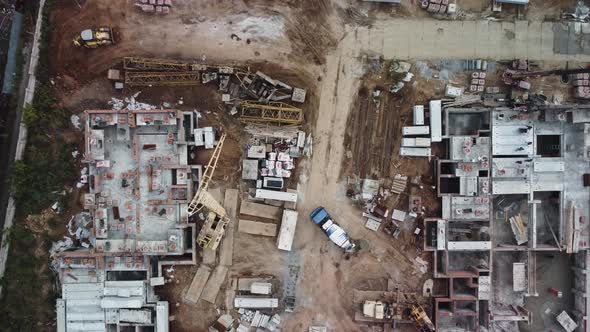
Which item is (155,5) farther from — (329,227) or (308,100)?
(329,227)

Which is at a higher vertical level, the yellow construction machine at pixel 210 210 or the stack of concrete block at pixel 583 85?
the stack of concrete block at pixel 583 85

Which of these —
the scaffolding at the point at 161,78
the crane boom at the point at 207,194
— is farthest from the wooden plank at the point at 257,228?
the scaffolding at the point at 161,78

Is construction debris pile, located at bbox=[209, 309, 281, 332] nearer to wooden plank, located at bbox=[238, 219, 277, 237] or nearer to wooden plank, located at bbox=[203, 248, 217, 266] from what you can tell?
wooden plank, located at bbox=[203, 248, 217, 266]

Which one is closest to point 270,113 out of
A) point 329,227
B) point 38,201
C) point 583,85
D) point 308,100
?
point 308,100

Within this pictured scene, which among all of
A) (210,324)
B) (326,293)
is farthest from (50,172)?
(326,293)

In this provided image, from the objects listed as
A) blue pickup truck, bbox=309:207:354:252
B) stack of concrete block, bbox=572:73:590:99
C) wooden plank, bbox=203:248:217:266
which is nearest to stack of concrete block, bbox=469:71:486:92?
stack of concrete block, bbox=572:73:590:99

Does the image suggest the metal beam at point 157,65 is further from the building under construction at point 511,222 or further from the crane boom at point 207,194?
the building under construction at point 511,222
